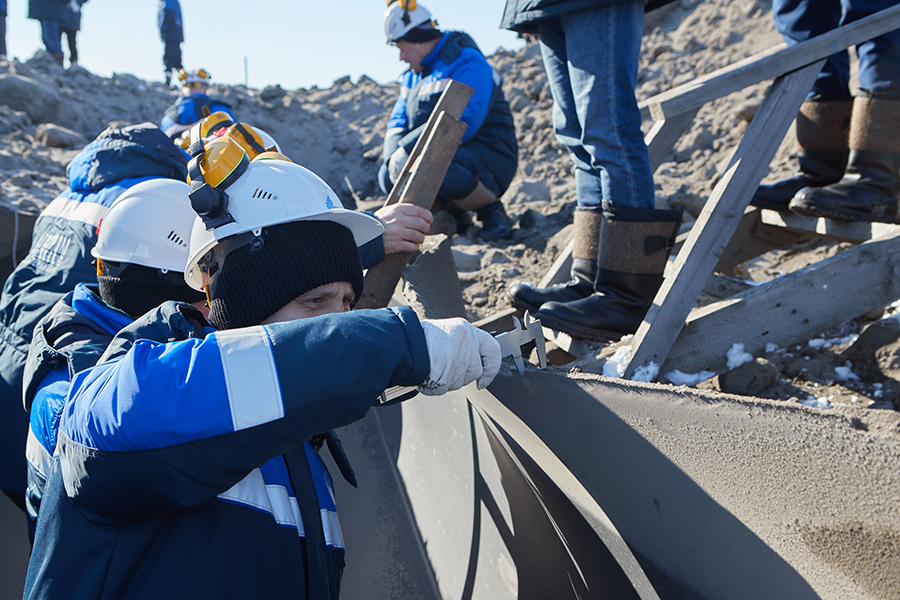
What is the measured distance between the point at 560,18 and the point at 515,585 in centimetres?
189

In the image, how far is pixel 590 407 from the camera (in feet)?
4.58

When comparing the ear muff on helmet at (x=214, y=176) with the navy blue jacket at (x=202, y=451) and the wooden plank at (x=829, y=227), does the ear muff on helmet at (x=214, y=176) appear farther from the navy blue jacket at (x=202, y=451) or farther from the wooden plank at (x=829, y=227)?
the wooden plank at (x=829, y=227)

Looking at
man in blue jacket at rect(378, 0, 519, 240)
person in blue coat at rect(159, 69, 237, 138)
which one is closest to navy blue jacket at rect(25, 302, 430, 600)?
man in blue jacket at rect(378, 0, 519, 240)

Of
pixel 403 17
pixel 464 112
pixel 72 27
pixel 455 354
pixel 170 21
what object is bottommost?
pixel 455 354

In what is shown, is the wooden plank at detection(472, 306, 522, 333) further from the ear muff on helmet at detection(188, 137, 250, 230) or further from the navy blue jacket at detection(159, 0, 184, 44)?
the navy blue jacket at detection(159, 0, 184, 44)

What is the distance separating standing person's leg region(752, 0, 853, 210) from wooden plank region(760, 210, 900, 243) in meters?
0.06

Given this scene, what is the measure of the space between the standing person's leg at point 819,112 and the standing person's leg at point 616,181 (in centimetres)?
84

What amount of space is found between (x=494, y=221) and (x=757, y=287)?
3474mm

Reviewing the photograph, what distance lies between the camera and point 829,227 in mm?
2404

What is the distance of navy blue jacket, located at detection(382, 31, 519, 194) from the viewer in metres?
5.17

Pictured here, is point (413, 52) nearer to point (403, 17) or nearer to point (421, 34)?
point (421, 34)

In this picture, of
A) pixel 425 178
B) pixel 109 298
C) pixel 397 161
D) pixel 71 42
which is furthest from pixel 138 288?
pixel 71 42

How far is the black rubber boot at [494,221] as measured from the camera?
5344 mm

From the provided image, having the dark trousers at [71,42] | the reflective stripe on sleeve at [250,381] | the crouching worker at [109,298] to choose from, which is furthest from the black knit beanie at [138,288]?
the dark trousers at [71,42]
